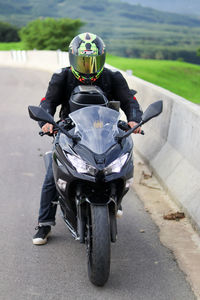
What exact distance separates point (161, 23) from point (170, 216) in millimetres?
195217

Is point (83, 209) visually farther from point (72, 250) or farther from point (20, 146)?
point (20, 146)

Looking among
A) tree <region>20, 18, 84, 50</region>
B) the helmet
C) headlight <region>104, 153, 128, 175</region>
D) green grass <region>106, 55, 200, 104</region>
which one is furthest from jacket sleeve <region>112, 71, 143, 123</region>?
tree <region>20, 18, 84, 50</region>

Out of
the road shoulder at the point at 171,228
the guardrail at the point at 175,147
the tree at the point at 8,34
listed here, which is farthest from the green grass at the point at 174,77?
the tree at the point at 8,34

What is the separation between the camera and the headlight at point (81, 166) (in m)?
4.04

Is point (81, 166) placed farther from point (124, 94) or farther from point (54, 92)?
point (124, 94)

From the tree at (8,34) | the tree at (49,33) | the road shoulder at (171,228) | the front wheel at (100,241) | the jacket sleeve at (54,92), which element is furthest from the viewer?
the tree at (8,34)

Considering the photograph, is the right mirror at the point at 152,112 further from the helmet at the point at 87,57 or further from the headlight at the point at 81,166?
the helmet at the point at 87,57

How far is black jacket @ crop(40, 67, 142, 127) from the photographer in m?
5.37

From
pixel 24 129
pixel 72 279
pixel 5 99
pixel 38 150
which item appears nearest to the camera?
pixel 72 279

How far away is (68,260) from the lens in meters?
4.82

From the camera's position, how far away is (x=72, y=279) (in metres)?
4.44

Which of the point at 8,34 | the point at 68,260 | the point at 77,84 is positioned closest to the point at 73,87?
the point at 77,84

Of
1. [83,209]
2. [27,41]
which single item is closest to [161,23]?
[27,41]

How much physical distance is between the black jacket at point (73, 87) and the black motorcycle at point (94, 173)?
36.9 inches
